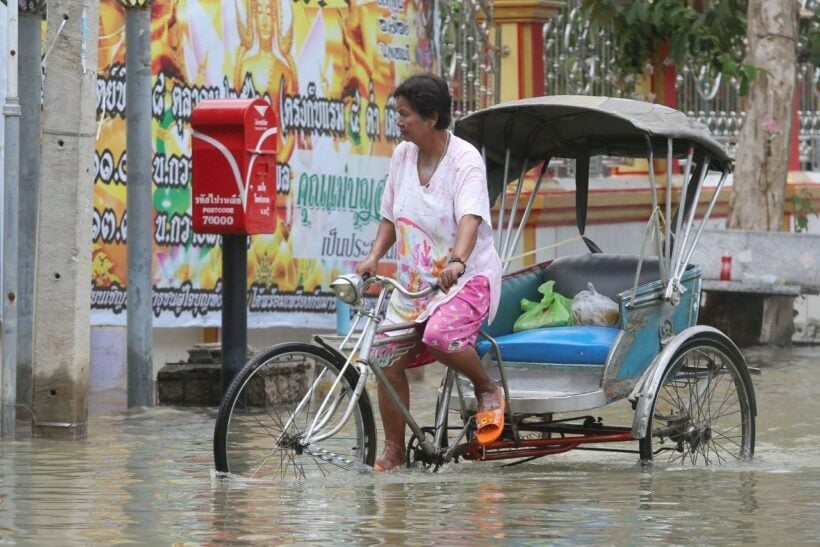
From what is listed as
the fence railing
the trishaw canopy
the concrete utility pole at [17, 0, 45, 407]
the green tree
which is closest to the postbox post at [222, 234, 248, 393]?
the concrete utility pole at [17, 0, 45, 407]

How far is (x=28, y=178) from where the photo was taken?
31.6 ft

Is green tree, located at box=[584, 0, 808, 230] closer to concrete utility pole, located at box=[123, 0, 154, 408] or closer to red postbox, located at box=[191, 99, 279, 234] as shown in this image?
red postbox, located at box=[191, 99, 279, 234]

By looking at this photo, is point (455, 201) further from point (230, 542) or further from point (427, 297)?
point (230, 542)

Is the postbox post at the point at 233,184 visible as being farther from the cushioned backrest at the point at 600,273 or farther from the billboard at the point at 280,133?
the cushioned backrest at the point at 600,273

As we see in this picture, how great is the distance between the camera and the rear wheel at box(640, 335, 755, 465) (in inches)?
313

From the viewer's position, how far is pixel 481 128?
8250 mm

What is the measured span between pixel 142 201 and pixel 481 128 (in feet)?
7.53

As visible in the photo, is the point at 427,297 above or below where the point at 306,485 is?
above

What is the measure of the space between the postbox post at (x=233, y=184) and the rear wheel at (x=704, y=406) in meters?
2.59

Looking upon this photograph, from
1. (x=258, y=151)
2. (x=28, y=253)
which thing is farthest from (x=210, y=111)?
(x=28, y=253)

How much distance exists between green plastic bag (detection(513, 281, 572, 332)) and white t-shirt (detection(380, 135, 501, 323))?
815 millimetres

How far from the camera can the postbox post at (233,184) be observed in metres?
9.79

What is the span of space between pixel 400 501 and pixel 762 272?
25.5 ft

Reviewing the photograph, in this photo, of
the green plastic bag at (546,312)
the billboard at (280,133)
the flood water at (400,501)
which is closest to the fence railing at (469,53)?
the billboard at (280,133)
